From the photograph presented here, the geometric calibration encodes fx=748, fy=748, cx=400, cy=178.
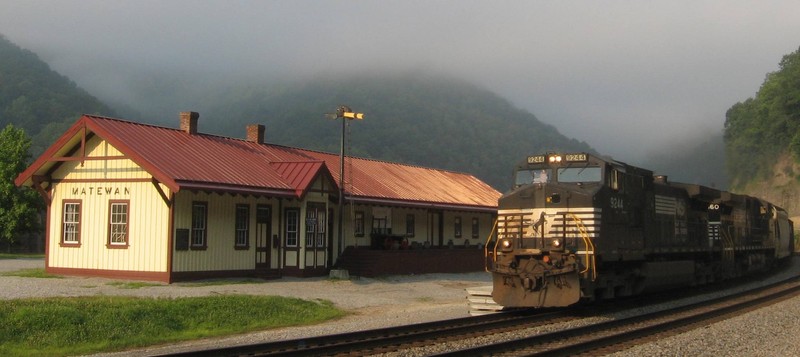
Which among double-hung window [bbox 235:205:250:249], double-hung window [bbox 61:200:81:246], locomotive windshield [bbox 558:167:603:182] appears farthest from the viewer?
double-hung window [bbox 235:205:250:249]

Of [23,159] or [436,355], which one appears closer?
[436,355]

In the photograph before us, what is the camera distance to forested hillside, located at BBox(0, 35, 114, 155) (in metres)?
130

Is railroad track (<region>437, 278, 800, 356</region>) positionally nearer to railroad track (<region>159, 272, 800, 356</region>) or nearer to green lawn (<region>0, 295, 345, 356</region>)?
railroad track (<region>159, 272, 800, 356</region>)

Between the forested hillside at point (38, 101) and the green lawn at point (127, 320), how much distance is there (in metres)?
103

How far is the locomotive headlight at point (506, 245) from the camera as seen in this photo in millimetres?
17281

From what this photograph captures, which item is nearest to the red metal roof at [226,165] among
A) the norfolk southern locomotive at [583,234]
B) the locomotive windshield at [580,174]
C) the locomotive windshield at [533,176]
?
the norfolk southern locomotive at [583,234]

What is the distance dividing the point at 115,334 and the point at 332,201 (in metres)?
16.9

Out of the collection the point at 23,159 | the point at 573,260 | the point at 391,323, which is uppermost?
the point at 23,159

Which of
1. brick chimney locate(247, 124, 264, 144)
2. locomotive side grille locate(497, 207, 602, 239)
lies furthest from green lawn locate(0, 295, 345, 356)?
brick chimney locate(247, 124, 264, 144)

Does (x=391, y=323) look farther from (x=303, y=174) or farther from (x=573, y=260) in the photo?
(x=303, y=174)

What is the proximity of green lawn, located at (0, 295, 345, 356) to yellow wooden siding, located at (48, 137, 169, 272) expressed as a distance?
20.6 ft

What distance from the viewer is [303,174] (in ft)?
96.1

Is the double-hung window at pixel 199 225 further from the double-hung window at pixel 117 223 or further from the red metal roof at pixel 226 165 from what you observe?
the double-hung window at pixel 117 223

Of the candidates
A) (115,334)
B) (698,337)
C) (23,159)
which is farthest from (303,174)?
(23,159)
